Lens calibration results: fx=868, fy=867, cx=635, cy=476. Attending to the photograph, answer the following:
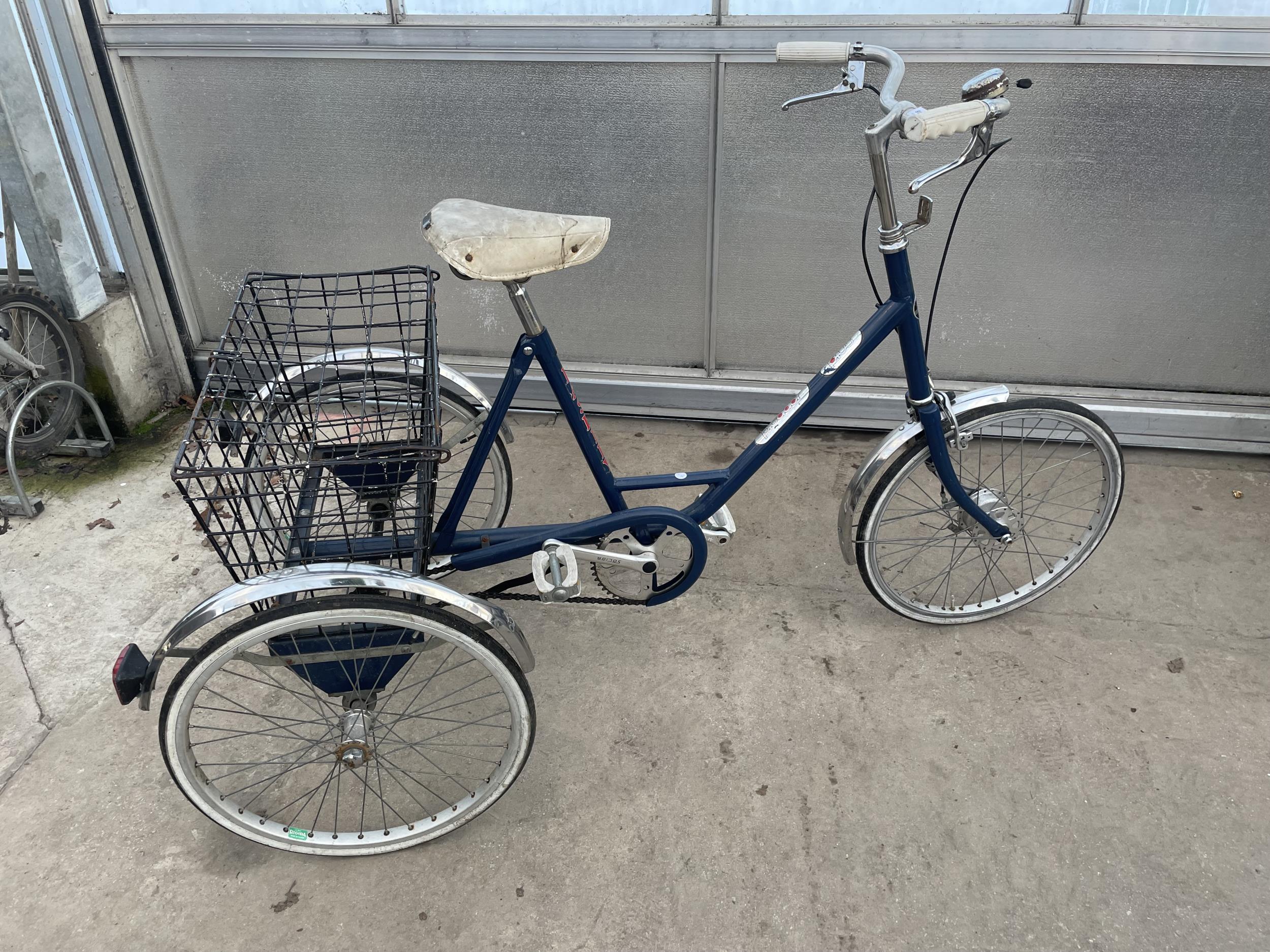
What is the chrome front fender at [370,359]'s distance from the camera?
2.23 meters

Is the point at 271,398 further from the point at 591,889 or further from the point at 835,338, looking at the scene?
the point at 835,338

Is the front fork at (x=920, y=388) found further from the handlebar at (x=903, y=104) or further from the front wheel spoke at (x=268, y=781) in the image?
the front wheel spoke at (x=268, y=781)

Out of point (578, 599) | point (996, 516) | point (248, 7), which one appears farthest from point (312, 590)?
point (248, 7)

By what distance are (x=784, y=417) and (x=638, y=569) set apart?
0.57 metres

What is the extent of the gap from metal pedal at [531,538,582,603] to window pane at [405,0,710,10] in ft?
6.26

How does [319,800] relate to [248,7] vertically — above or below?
below

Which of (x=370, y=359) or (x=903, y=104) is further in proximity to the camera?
(x=370, y=359)

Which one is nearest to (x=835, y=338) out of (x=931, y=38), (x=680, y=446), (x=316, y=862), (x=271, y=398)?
(x=680, y=446)

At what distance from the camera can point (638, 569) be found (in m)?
2.35

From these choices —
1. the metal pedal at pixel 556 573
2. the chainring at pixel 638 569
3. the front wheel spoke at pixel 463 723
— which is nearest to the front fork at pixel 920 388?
the chainring at pixel 638 569

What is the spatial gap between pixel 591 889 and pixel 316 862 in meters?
0.66

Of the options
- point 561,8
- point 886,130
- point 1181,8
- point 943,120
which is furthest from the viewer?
point 561,8

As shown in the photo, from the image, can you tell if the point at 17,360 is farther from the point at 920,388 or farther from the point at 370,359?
the point at 920,388

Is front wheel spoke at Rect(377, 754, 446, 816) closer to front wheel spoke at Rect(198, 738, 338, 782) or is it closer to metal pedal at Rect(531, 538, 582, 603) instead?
front wheel spoke at Rect(198, 738, 338, 782)
